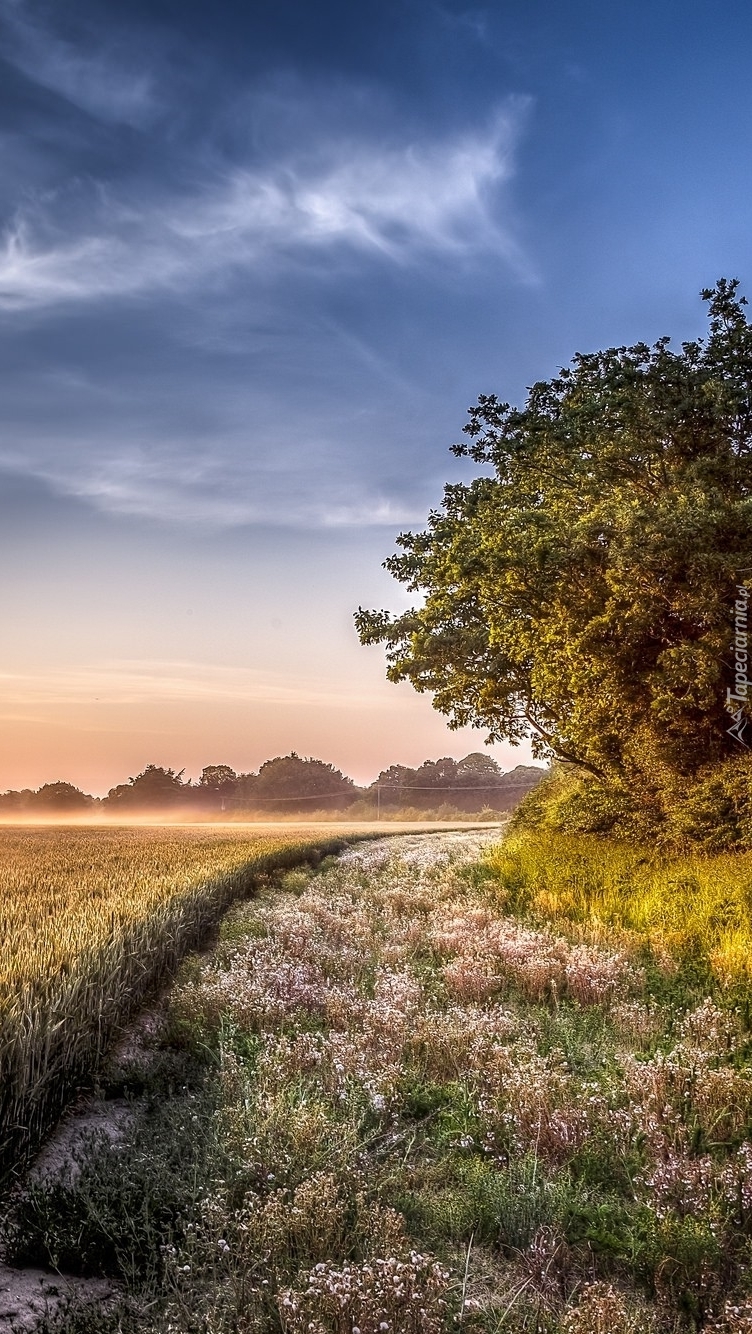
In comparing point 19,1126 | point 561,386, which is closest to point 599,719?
point 561,386

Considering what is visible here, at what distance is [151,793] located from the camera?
118438mm

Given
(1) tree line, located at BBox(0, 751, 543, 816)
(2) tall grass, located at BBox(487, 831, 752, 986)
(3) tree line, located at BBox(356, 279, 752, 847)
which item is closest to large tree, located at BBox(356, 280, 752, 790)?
(3) tree line, located at BBox(356, 279, 752, 847)

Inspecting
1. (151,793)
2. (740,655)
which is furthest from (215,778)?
(740,655)

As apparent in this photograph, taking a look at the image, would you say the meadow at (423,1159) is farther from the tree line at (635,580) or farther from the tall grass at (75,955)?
the tree line at (635,580)

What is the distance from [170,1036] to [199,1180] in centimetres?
311

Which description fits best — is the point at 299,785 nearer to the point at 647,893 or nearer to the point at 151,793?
the point at 151,793

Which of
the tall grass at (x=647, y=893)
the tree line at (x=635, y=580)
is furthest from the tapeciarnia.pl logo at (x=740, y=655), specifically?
the tall grass at (x=647, y=893)

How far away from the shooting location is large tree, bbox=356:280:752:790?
1560 cm

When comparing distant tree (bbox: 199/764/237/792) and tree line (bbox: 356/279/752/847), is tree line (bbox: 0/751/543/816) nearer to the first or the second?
distant tree (bbox: 199/764/237/792)

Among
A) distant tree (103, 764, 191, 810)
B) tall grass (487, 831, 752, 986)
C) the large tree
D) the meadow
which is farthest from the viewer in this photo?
distant tree (103, 764, 191, 810)

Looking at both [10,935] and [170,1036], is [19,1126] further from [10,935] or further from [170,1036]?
[10,935]

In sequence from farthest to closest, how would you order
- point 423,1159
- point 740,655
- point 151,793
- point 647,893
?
point 151,793
point 740,655
point 647,893
point 423,1159

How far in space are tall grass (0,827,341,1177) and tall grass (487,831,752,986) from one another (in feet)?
21.2

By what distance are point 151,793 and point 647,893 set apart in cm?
11192
